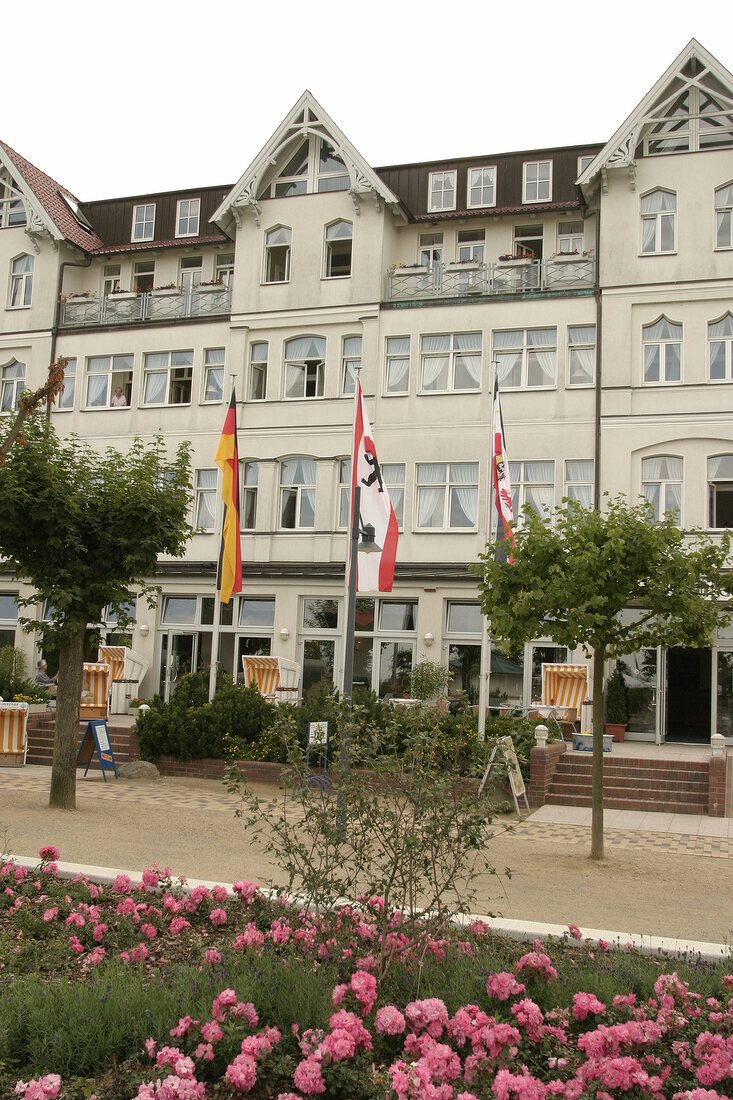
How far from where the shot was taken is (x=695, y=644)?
12047 mm

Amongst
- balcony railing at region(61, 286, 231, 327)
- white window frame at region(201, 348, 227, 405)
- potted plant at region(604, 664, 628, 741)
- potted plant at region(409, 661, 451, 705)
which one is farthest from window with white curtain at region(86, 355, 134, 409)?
potted plant at region(604, 664, 628, 741)

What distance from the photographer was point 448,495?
27.4 metres

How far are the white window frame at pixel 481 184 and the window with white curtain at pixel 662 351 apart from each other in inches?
279

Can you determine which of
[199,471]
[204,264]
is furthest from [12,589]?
[204,264]

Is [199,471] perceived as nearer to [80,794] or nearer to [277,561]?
[277,561]

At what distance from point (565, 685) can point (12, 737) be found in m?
12.8

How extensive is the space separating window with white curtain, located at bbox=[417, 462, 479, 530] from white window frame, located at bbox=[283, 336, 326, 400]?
417 cm

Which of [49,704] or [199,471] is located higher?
[199,471]

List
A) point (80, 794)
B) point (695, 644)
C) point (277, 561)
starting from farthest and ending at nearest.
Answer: point (277, 561) → point (80, 794) → point (695, 644)

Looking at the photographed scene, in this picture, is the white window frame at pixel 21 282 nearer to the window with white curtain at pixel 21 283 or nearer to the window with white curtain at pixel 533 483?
the window with white curtain at pixel 21 283

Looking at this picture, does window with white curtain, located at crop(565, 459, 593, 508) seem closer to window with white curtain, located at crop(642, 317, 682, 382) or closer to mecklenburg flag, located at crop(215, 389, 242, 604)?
window with white curtain, located at crop(642, 317, 682, 382)

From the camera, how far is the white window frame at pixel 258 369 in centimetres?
3006

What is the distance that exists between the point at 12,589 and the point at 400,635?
13024 mm

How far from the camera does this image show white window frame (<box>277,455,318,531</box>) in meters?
28.9
